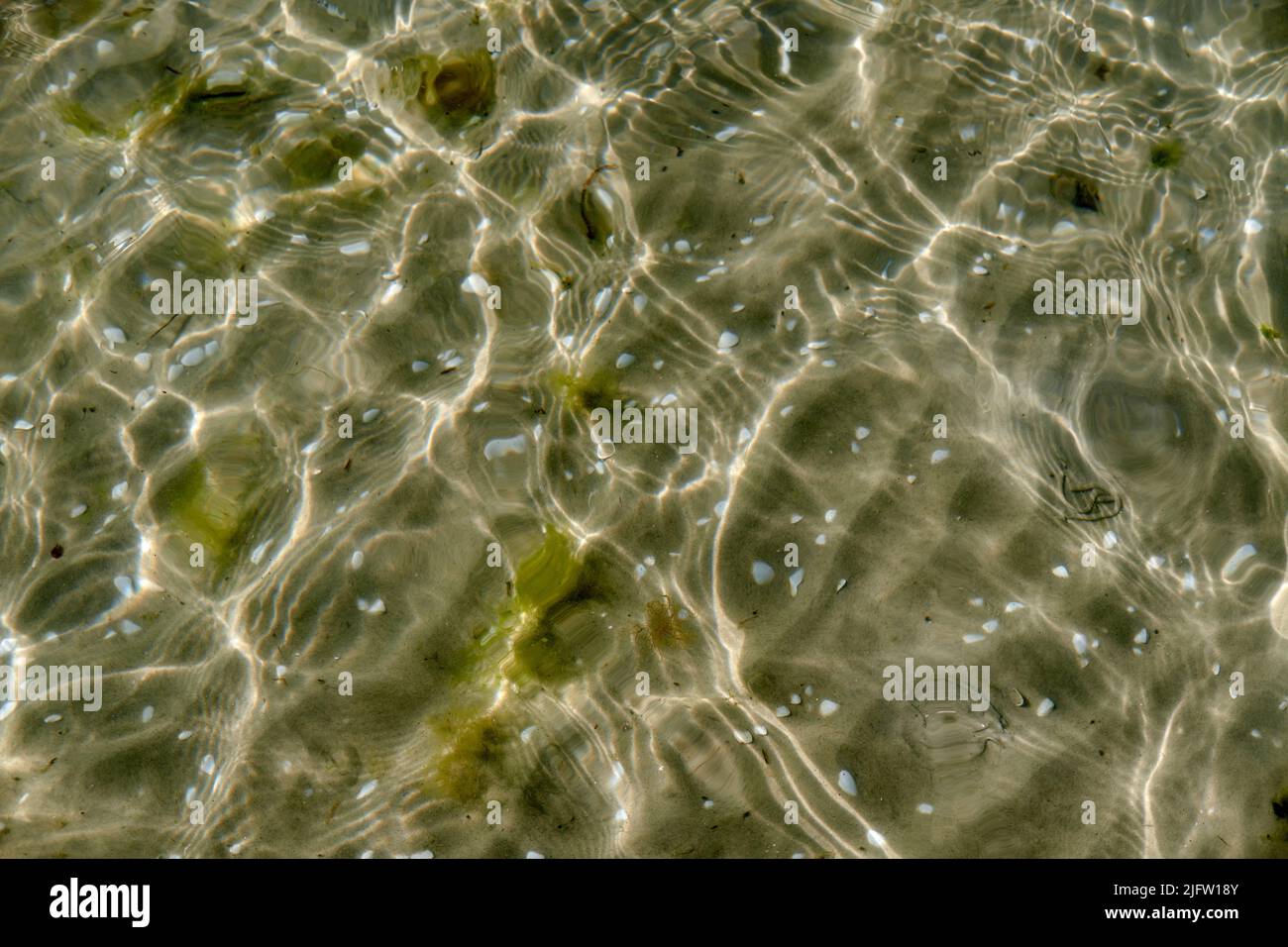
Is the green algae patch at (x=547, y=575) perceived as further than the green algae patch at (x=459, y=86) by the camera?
No

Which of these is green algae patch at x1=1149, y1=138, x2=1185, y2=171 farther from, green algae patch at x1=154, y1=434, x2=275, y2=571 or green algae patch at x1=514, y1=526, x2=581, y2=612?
green algae patch at x1=154, y1=434, x2=275, y2=571

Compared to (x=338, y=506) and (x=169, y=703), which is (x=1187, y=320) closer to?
(x=338, y=506)

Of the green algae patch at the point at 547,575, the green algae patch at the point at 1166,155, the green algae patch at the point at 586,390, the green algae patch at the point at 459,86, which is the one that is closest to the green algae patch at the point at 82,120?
the green algae patch at the point at 459,86

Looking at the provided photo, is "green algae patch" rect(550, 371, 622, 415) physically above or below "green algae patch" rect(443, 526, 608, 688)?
above

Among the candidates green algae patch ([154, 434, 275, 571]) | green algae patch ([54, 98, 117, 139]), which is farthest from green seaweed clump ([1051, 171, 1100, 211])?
green algae patch ([54, 98, 117, 139])

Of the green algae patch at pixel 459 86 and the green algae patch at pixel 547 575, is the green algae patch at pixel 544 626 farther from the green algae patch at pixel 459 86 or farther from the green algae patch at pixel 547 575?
the green algae patch at pixel 459 86

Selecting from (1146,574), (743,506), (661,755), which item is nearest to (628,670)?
(661,755)
